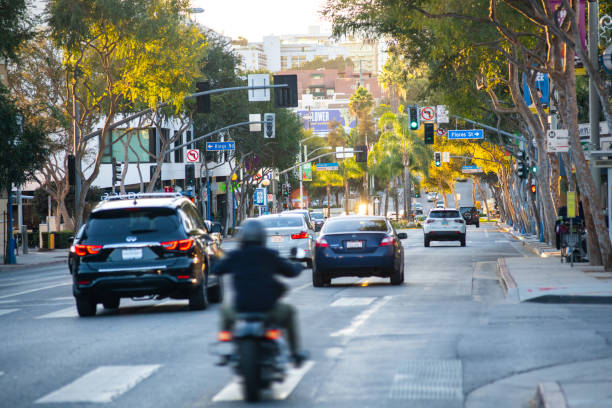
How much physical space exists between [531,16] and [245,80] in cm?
4633

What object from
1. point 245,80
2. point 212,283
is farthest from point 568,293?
point 245,80

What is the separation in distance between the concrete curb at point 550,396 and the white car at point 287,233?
70.7 ft

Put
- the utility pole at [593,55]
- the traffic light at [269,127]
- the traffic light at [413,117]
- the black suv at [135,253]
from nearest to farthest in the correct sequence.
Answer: the black suv at [135,253] → the utility pole at [593,55] → the traffic light at [413,117] → the traffic light at [269,127]

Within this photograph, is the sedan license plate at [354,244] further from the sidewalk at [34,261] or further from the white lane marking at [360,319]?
the sidewalk at [34,261]

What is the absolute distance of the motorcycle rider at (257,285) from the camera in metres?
8.74

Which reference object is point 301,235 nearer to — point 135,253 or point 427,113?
point 135,253

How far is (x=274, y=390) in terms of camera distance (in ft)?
31.2

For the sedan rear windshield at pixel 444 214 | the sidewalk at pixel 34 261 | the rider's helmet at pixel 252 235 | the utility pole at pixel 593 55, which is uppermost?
the utility pole at pixel 593 55

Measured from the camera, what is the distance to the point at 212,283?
1825 cm

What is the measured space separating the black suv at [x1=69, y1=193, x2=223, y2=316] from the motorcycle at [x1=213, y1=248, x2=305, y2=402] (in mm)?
7886

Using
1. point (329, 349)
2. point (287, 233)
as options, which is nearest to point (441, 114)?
point (287, 233)

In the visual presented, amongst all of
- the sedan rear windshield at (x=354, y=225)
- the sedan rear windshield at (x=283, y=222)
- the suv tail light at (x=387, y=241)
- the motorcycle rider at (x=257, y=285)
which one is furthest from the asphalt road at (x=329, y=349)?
the sedan rear windshield at (x=283, y=222)

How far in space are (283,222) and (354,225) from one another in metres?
8.20

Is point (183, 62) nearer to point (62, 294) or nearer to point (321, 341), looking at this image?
point (62, 294)
